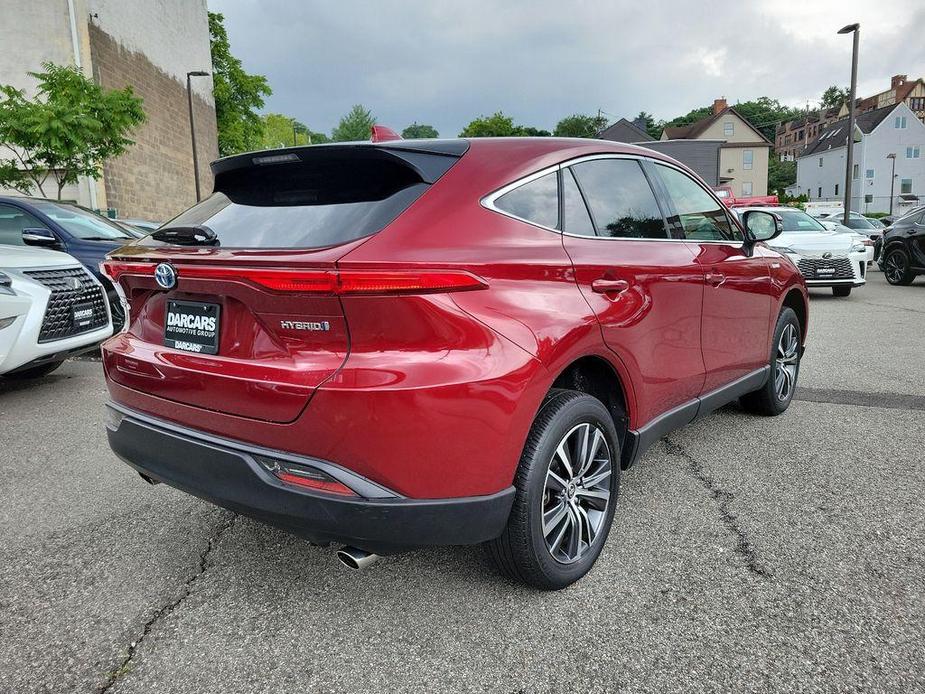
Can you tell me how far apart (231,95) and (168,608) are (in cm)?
4407

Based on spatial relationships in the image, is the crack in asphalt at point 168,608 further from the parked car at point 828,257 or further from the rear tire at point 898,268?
the rear tire at point 898,268

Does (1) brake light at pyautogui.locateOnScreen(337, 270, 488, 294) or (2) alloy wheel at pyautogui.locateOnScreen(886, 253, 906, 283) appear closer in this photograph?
(1) brake light at pyautogui.locateOnScreen(337, 270, 488, 294)

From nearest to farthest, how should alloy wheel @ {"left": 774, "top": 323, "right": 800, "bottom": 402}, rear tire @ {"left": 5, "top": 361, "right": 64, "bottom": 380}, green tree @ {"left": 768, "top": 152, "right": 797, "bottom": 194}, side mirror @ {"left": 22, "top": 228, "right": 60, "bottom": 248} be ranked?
alloy wheel @ {"left": 774, "top": 323, "right": 800, "bottom": 402}
rear tire @ {"left": 5, "top": 361, "right": 64, "bottom": 380}
side mirror @ {"left": 22, "top": 228, "right": 60, "bottom": 248}
green tree @ {"left": 768, "top": 152, "right": 797, "bottom": 194}

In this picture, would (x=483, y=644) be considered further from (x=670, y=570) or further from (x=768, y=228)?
(x=768, y=228)

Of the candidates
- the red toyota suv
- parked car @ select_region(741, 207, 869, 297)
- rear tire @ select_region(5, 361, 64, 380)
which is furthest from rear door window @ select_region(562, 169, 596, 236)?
parked car @ select_region(741, 207, 869, 297)

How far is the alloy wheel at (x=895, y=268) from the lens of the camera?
14.5 metres

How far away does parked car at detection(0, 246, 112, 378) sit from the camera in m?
5.20

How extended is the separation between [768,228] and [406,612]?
3163 millimetres

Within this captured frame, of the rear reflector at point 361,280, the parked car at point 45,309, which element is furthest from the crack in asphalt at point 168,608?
the parked car at point 45,309

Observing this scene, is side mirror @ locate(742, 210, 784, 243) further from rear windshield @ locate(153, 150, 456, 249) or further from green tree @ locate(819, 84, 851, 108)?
green tree @ locate(819, 84, 851, 108)

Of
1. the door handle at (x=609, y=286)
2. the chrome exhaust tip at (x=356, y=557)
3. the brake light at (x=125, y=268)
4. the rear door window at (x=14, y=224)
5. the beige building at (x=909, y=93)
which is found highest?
the beige building at (x=909, y=93)

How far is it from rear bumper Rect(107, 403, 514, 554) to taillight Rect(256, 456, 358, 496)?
0.05ft

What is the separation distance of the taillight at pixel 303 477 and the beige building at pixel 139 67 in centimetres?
1915

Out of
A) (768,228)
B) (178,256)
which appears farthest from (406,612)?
(768,228)
